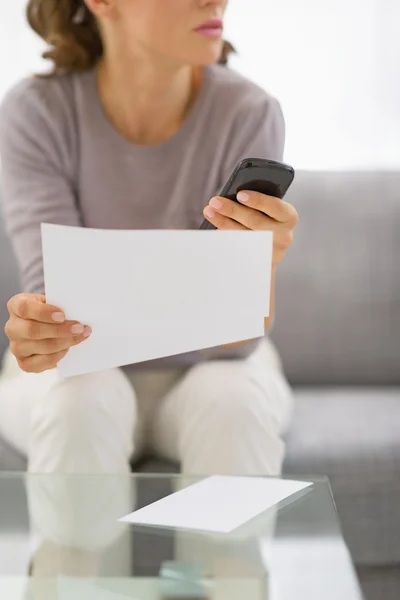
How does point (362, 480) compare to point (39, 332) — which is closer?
point (39, 332)

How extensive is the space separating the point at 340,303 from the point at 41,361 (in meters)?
0.84

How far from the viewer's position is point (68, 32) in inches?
50.7

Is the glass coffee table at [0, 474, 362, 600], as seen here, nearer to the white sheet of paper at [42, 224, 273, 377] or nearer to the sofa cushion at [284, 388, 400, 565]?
the white sheet of paper at [42, 224, 273, 377]

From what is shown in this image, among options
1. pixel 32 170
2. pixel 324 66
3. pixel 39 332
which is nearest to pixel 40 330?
pixel 39 332

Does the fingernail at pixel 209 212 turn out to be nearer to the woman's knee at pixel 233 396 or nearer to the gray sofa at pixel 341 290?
the woman's knee at pixel 233 396

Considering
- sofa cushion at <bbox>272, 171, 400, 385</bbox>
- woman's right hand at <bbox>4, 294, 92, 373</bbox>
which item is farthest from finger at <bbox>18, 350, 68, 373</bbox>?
sofa cushion at <bbox>272, 171, 400, 385</bbox>

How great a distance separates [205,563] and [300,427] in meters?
0.68

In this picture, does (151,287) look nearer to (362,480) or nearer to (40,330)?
(40,330)

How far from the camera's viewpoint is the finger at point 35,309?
2.79 ft

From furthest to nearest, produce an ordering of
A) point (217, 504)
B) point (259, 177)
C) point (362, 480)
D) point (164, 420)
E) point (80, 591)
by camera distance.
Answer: point (362, 480) < point (164, 420) < point (259, 177) < point (217, 504) < point (80, 591)

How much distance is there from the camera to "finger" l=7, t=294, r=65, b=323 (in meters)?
0.85

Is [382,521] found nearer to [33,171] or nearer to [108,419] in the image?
[108,419]

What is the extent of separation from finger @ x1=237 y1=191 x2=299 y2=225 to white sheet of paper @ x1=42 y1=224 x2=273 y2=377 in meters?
0.04

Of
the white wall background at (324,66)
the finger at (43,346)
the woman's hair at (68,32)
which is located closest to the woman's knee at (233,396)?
the finger at (43,346)
